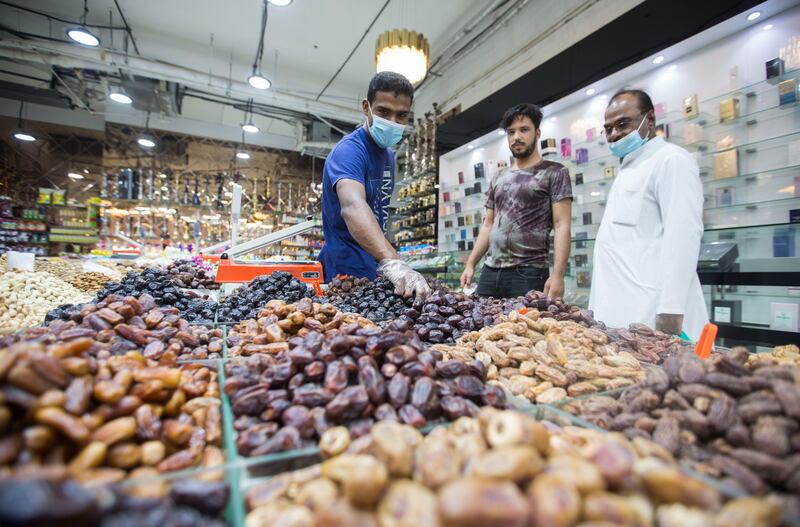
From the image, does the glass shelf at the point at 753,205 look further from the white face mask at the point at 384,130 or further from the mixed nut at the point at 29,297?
the mixed nut at the point at 29,297

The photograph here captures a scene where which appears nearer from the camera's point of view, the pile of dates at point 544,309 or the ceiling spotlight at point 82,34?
the pile of dates at point 544,309

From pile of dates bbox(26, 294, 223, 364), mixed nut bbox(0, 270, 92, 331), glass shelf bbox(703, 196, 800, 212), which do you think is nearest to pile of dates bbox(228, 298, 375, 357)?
pile of dates bbox(26, 294, 223, 364)

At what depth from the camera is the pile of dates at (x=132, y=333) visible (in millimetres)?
934

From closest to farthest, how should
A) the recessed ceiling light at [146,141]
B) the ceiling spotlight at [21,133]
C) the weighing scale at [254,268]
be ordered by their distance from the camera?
the weighing scale at [254,268] < the recessed ceiling light at [146,141] < the ceiling spotlight at [21,133]

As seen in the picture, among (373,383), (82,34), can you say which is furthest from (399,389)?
(82,34)

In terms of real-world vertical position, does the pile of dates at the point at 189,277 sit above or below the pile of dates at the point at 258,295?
above

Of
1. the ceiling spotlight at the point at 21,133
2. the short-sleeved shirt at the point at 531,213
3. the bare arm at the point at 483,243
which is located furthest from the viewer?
the ceiling spotlight at the point at 21,133

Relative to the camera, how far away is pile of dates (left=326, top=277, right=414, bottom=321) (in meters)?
1.60

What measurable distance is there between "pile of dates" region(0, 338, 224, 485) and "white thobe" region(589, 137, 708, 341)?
6.50 ft

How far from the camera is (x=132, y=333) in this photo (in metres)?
1.02

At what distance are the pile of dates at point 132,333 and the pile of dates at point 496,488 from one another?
61 cm

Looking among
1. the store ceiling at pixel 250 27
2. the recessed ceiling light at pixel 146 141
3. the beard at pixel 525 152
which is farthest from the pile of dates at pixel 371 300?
the recessed ceiling light at pixel 146 141

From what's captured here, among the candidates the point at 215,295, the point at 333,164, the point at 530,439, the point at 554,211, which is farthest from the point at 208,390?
the point at 554,211

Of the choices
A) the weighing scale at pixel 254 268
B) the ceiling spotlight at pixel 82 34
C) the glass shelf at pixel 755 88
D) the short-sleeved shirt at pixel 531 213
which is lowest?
the weighing scale at pixel 254 268
